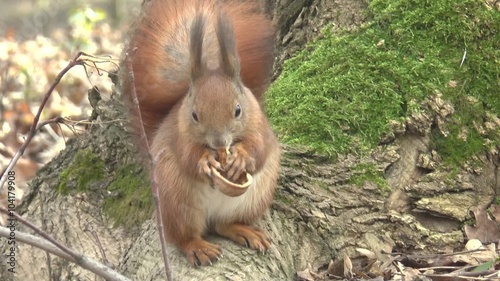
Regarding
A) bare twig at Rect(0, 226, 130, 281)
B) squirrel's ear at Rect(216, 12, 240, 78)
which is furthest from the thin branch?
squirrel's ear at Rect(216, 12, 240, 78)

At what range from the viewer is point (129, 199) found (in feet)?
10.5

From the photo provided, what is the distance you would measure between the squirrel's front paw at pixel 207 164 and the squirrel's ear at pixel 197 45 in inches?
10.6

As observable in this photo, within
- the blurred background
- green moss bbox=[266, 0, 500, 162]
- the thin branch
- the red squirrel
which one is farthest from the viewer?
A: the blurred background

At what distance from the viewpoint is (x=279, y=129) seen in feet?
10.1

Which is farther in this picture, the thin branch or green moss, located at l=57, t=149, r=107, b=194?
green moss, located at l=57, t=149, r=107, b=194

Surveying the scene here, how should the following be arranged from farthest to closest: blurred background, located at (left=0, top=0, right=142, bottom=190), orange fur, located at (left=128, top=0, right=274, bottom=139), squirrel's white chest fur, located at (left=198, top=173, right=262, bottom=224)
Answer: blurred background, located at (left=0, top=0, right=142, bottom=190) < orange fur, located at (left=128, top=0, right=274, bottom=139) < squirrel's white chest fur, located at (left=198, top=173, right=262, bottom=224)

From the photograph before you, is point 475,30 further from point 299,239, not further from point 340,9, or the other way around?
point 299,239

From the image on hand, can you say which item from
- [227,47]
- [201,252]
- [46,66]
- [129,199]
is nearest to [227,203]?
[201,252]

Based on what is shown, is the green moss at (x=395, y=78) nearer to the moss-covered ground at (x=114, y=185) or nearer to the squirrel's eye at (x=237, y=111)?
the squirrel's eye at (x=237, y=111)

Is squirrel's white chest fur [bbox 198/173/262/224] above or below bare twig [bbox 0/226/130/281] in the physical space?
below

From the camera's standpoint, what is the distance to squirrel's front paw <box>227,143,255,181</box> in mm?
2406

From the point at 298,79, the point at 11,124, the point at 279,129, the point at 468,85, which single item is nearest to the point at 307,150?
the point at 279,129

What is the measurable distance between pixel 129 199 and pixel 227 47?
3.46ft

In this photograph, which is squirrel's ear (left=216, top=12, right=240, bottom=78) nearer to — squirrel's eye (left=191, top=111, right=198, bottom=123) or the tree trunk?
squirrel's eye (left=191, top=111, right=198, bottom=123)
